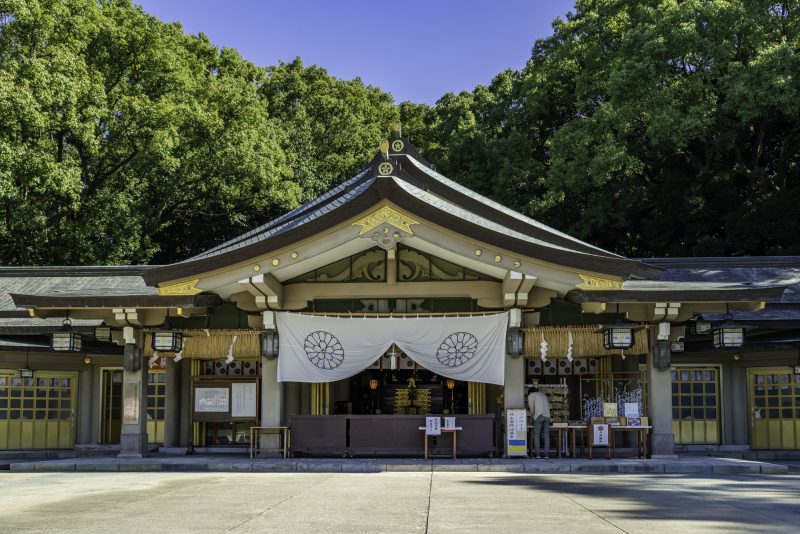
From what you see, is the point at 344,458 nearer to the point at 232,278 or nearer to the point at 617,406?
the point at 232,278

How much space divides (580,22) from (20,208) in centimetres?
2154

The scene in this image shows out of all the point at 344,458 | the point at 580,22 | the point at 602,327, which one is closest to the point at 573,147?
the point at 580,22

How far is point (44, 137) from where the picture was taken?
30312 mm

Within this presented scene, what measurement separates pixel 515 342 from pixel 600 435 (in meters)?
2.38

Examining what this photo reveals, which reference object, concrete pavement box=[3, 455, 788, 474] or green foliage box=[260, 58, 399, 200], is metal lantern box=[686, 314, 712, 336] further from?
green foliage box=[260, 58, 399, 200]

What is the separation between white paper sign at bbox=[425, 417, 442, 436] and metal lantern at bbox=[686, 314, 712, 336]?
5.60 m

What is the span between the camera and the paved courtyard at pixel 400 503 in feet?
27.9

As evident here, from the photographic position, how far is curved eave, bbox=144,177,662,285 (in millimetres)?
15984

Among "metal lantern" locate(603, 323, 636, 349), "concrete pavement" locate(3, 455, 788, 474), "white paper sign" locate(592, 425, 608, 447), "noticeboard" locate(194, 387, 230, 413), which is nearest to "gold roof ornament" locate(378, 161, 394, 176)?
"metal lantern" locate(603, 323, 636, 349)

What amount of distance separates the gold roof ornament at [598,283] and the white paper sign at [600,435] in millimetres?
2733

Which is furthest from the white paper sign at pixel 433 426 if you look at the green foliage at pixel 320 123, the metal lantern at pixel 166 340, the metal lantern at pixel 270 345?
the green foliage at pixel 320 123

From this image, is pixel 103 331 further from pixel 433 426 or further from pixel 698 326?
pixel 698 326

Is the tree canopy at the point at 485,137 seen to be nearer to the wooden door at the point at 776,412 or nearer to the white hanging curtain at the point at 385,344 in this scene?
the wooden door at the point at 776,412

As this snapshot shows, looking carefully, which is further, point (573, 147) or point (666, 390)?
point (573, 147)
